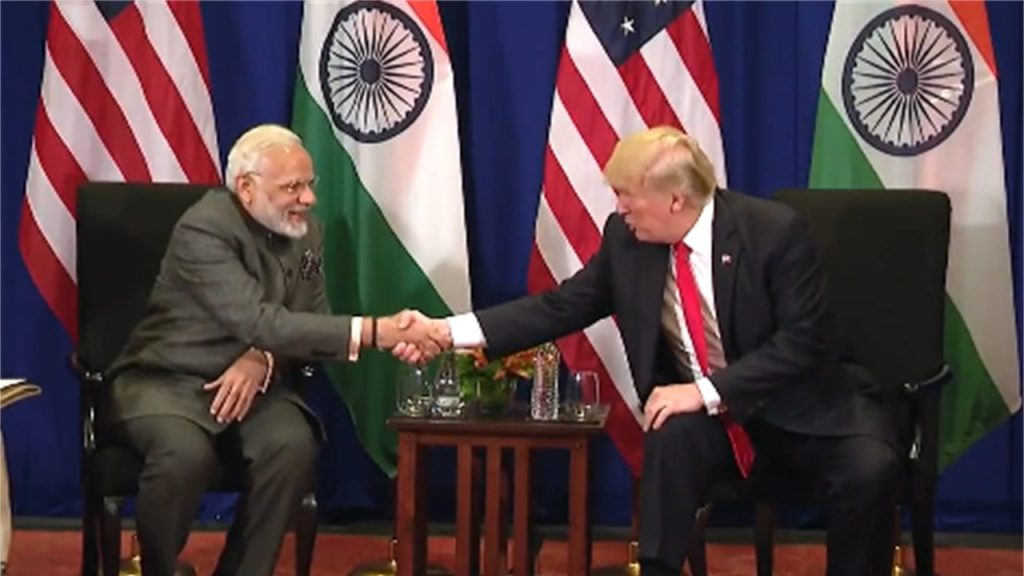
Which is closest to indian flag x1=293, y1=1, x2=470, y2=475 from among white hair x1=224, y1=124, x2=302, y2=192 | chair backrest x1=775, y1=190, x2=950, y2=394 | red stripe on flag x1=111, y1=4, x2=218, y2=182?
red stripe on flag x1=111, y1=4, x2=218, y2=182

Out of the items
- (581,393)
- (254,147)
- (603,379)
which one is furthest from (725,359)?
(254,147)

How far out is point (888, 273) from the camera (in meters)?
4.66

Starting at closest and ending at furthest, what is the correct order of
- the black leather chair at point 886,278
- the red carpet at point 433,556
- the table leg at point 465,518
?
the table leg at point 465,518
the black leather chair at point 886,278
the red carpet at point 433,556

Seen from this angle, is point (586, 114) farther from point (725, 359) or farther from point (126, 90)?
point (126, 90)

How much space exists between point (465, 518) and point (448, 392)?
0.35 meters

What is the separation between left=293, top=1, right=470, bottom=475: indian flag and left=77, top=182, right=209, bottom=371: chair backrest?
0.61 meters

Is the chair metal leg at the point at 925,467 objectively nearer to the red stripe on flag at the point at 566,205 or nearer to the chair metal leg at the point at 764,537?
the chair metal leg at the point at 764,537

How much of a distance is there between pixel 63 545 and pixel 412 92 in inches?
75.0

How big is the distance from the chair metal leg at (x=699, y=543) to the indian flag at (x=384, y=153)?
1.19 m

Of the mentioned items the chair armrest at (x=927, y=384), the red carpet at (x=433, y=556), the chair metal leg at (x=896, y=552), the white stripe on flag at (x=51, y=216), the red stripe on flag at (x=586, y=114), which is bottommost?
the red carpet at (x=433, y=556)

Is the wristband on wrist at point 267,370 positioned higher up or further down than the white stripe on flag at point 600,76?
further down

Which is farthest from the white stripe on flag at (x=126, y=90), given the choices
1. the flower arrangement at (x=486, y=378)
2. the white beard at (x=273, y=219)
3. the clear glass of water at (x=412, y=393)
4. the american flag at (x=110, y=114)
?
the flower arrangement at (x=486, y=378)

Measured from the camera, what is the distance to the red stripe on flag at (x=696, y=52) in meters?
5.03

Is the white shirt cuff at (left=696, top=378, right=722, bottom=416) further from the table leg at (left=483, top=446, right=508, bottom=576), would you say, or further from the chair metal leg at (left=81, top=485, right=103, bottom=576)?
the chair metal leg at (left=81, top=485, right=103, bottom=576)
